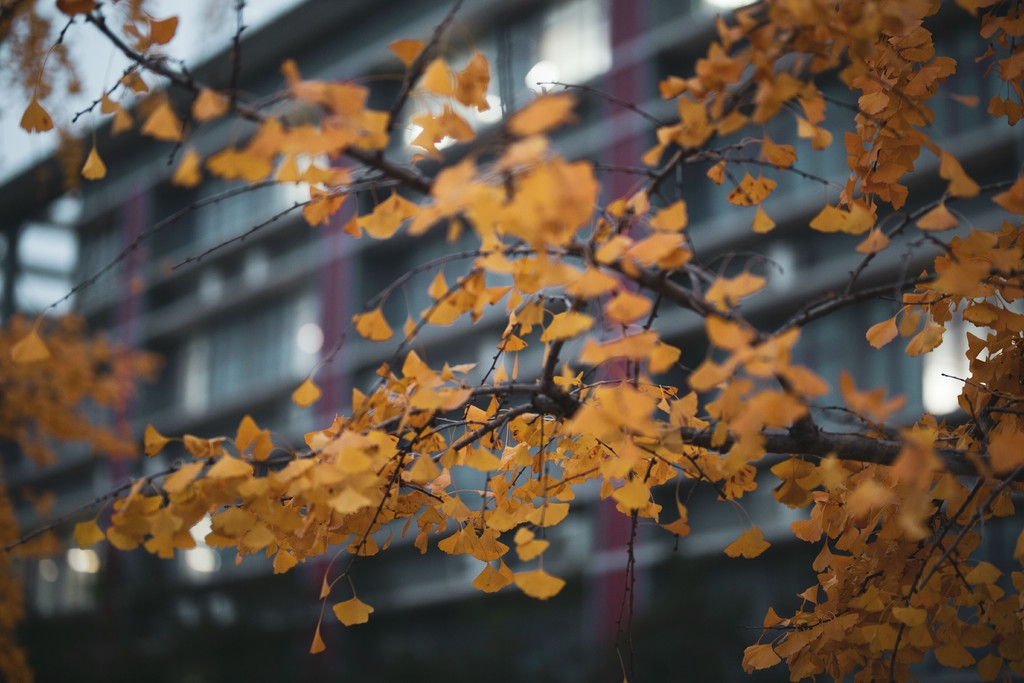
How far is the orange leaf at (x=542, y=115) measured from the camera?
3.04 feet

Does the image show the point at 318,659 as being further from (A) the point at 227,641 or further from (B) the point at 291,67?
(B) the point at 291,67

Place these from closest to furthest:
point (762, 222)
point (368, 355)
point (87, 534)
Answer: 1. point (87, 534)
2. point (762, 222)
3. point (368, 355)

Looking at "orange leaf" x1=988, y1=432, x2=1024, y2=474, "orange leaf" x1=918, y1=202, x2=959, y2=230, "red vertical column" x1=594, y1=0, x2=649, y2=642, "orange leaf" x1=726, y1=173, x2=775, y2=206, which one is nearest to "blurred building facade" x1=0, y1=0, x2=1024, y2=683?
"red vertical column" x1=594, y1=0, x2=649, y2=642

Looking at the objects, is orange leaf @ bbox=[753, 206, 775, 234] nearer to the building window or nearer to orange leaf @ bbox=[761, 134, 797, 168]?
orange leaf @ bbox=[761, 134, 797, 168]

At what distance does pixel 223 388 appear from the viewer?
12.0 metres

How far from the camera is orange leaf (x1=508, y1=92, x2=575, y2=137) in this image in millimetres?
926

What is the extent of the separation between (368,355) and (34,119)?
8.43 metres

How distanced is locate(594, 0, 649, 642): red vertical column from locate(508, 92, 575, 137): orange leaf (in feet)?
20.1

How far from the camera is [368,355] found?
9672mm

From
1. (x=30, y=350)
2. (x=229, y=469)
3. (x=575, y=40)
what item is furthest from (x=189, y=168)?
(x=575, y=40)

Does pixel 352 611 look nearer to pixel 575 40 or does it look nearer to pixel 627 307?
pixel 627 307

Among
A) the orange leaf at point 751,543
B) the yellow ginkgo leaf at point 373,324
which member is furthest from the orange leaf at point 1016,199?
the yellow ginkgo leaf at point 373,324

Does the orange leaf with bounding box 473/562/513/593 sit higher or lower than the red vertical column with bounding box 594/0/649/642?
higher

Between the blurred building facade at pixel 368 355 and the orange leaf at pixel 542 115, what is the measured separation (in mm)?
3324
